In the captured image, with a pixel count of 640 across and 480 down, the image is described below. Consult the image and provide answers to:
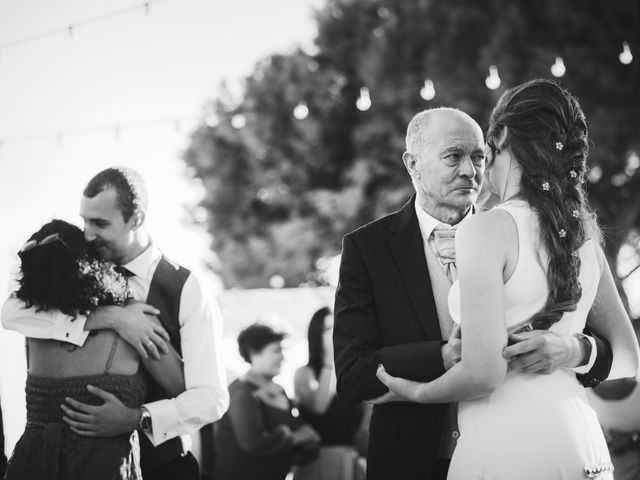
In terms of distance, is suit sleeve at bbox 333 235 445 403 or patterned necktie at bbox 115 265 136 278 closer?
suit sleeve at bbox 333 235 445 403

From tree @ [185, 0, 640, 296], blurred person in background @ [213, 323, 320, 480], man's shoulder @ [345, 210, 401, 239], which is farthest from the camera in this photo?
tree @ [185, 0, 640, 296]

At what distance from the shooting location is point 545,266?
213 cm

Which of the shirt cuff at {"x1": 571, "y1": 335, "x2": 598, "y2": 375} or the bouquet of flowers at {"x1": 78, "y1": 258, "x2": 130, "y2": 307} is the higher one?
the bouquet of flowers at {"x1": 78, "y1": 258, "x2": 130, "y2": 307}

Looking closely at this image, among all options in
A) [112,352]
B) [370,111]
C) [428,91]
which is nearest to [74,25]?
[112,352]

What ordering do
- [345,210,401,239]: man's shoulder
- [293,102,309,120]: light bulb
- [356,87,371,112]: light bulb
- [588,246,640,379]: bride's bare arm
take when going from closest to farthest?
1. [588,246,640,379]: bride's bare arm
2. [345,210,401,239]: man's shoulder
3. [356,87,371,112]: light bulb
4. [293,102,309,120]: light bulb

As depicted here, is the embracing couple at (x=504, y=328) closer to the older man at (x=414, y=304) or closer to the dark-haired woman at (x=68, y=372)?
the older man at (x=414, y=304)

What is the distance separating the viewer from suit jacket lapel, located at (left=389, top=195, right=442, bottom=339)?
8.51 feet

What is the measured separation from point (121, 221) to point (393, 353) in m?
1.30

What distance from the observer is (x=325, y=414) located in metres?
5.72

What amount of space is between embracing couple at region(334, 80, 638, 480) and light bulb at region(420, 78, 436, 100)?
10418mm

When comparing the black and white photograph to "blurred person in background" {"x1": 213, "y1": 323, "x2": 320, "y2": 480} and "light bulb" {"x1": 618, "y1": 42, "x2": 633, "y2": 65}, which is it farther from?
"light bulb" {"x1": 618, "y1": 42, "x2": 633, "y2": 65}

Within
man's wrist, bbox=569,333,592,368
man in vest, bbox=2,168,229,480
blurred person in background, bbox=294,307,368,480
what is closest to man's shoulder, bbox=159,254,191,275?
man in vest, bbox=2,168,229,480

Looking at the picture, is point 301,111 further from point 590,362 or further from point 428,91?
point 590,362

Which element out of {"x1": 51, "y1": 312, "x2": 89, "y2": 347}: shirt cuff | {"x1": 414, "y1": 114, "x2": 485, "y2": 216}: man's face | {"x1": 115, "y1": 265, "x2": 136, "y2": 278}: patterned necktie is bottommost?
{"x1": 51, "y1": 312, "x2": 89, "y2": 347}: shirt cuff
